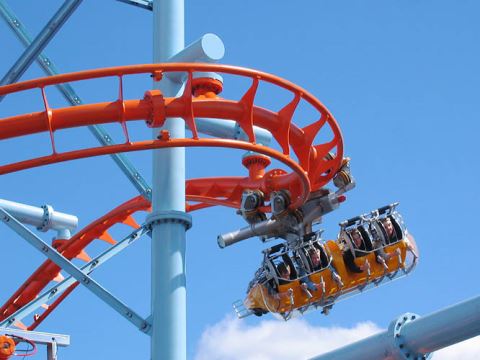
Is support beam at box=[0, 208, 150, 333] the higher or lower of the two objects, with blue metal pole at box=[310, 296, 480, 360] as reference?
higher

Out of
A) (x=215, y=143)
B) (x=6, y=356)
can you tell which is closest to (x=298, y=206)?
(x=215, y=143)

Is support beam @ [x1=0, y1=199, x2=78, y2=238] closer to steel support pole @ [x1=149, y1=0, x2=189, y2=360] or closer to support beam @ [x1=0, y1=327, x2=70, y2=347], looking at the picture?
support beam @ [x1=0, y1=327, x2=70, y2=347]

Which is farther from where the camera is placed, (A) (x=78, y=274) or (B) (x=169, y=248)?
(A) (x=78, y=274)

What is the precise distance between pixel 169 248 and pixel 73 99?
2.36 metres

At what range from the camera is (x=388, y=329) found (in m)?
8.62

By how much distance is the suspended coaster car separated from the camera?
486 inches

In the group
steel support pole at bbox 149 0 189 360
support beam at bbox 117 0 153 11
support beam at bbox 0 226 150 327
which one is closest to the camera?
steel support pole at bbox 149 0 189 360

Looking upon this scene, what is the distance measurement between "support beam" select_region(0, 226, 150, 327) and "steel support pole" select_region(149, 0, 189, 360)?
16.1 inches

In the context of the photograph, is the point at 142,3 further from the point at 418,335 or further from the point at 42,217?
the point at 418,335

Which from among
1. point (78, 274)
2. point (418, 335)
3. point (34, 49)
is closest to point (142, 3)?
point (34, 49)

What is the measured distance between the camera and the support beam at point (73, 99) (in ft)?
38.0

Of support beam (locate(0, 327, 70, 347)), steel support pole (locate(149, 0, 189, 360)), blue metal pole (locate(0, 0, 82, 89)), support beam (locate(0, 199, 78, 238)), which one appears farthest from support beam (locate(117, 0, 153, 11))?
support beam (locate(0, 327, 70, 347))

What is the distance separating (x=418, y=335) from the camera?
849 cm

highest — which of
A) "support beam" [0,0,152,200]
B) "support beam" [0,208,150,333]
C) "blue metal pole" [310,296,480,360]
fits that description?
"support beam" [0,0,152,200]
